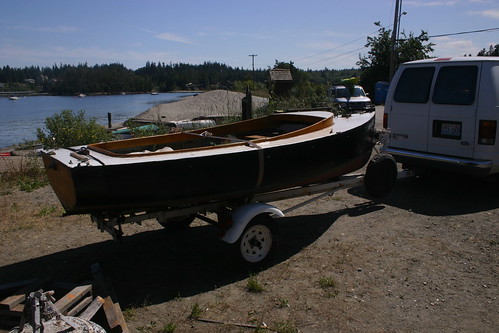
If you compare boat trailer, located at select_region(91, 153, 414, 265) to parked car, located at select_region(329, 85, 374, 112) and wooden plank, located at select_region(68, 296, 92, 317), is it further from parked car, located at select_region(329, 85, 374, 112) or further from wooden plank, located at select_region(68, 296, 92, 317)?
parked car, located at select_region(329, 85, 374, 112)

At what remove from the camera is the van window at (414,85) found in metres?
7.25

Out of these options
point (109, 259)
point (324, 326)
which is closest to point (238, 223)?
point (324, 326)

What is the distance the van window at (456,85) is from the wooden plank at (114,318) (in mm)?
5811

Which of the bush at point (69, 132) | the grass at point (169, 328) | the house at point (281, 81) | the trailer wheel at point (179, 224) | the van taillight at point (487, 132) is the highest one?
the house at point (281, 81)

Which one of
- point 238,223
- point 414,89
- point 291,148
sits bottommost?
point 238,223

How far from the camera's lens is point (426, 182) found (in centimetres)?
814

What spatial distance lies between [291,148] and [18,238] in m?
3.81

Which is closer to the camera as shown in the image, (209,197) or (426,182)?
→ (209,197)

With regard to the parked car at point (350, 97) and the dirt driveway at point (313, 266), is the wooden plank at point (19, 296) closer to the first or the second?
the dirt driveway at point (313, 266)

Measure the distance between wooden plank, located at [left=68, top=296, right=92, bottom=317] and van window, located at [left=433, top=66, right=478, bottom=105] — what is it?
595 cm

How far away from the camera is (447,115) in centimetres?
692

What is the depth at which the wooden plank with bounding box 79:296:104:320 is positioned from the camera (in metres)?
3.38

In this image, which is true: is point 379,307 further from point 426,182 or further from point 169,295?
point 426,182

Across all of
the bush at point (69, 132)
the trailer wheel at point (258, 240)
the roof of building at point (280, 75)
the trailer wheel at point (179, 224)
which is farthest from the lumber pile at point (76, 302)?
the roof of building at point (280, 75)
